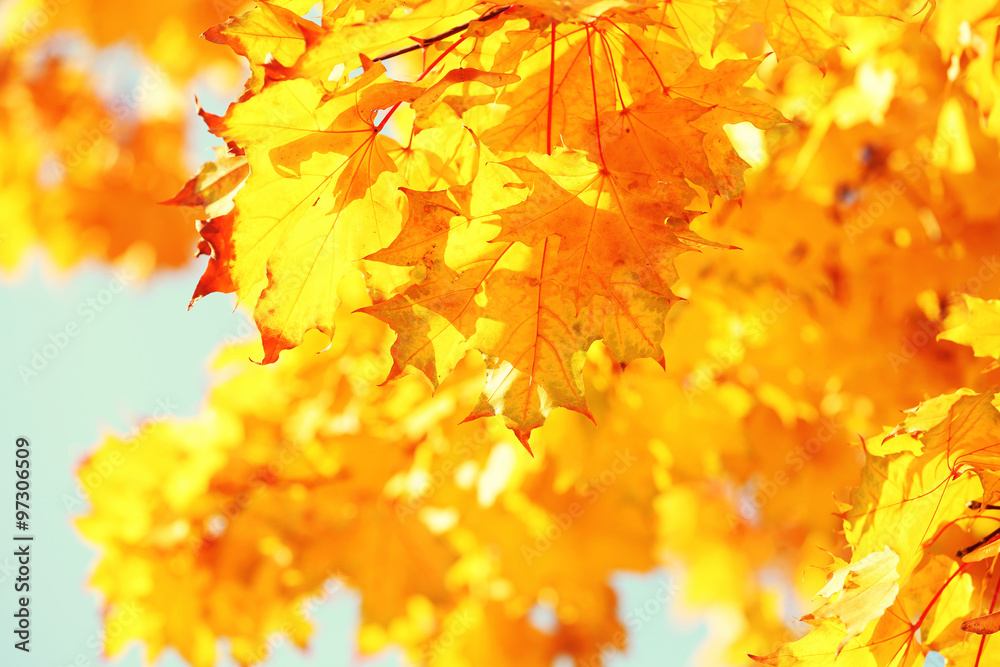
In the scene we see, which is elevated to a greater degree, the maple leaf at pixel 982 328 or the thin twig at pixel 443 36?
the thin twig at pixel 443 36

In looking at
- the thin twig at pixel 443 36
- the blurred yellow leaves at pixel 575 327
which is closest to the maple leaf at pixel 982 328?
the blurred yellow leaves at pixel 575 327

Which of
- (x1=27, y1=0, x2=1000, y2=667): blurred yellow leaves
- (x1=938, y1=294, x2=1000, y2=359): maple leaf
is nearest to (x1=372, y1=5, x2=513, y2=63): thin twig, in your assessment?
(x1=27, y1=0, x2=1000, y2=667): blurred yellow leaves

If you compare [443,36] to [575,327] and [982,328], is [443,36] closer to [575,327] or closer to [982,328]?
[575,327]

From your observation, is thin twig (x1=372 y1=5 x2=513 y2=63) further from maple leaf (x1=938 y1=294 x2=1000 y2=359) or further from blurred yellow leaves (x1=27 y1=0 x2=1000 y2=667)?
maple leaf (x1=938 y1=294 x2=1000 y2=359)

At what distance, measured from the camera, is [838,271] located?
193cm

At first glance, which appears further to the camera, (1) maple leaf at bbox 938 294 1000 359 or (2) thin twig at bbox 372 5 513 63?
(1) maple leaf at bbox 938 294 1000 359

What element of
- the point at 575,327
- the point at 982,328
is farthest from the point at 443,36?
the point at 982,328

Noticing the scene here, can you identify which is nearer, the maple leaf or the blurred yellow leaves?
the blurred yellow leaves

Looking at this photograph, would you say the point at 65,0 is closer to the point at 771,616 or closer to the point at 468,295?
the point at 468,295

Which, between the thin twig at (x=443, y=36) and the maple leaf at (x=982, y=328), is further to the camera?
the maple leaf at (x=982, y=328)

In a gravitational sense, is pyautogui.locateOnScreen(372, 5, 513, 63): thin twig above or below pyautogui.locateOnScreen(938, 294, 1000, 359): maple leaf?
above

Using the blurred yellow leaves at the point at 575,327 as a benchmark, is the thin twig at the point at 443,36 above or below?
above

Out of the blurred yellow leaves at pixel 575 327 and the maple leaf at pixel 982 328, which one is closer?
the blurred yellow leaves at pixel 575 327

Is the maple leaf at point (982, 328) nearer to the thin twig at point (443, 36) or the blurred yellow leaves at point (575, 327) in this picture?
the blurred yellow leaves at point (575, 327)
